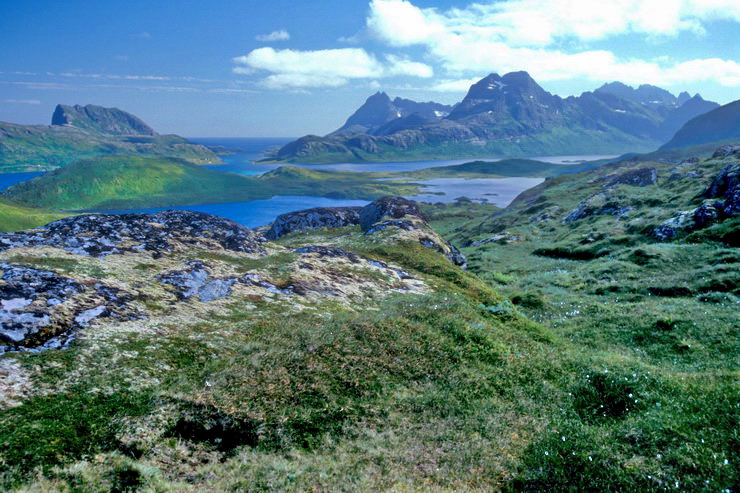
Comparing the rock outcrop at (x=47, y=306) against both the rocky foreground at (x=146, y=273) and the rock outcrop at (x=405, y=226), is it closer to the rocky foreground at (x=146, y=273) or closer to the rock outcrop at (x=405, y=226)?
the rocky foreground at (x=146, y=273)

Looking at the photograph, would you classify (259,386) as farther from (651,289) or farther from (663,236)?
(663,236)

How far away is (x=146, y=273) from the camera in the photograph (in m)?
22.9

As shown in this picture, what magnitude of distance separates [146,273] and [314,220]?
68913 millimetres

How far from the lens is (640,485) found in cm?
946

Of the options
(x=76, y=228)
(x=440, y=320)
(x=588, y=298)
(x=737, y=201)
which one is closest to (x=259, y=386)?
(x=440, y=320)

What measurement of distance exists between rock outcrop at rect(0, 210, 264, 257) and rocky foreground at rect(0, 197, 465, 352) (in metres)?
0.08

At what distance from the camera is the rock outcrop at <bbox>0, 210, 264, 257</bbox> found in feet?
84.7

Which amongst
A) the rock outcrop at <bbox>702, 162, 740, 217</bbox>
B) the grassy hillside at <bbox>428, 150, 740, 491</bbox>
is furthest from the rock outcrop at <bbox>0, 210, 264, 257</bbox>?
the rock outcrop at <bbox>702, 162, 740, 217</bbox>

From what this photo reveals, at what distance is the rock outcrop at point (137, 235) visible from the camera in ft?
84.7

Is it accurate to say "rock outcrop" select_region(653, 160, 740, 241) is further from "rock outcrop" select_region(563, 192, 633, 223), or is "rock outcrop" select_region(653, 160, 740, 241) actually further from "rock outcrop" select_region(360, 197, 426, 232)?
"rock outcrop" select_region(360, 197, 426, 232)

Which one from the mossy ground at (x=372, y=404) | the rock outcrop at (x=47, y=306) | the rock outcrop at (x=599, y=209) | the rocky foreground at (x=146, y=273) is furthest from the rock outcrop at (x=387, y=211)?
the rock outcrop at (x=47, y=306)

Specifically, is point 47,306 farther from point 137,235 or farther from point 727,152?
point 727,152

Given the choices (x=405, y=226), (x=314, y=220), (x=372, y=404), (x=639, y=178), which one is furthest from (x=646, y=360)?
(x=639, y=178)

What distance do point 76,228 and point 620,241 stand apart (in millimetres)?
71551
